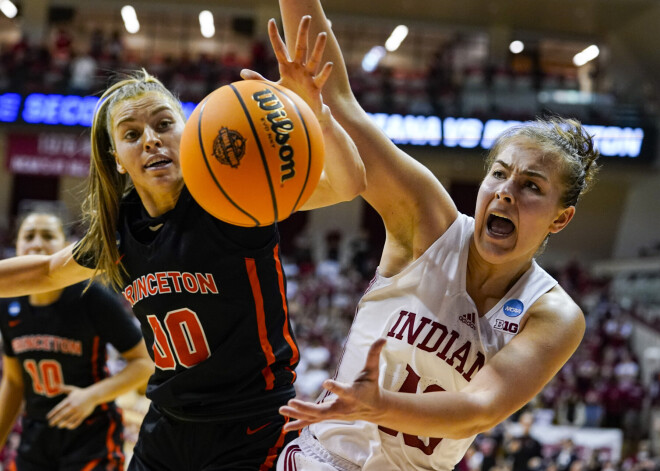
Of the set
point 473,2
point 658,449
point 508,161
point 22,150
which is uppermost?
point 473,2

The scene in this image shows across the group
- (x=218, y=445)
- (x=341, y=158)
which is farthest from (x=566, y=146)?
(x=218, y=445)

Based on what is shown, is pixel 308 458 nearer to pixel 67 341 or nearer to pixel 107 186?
pixel 107 186

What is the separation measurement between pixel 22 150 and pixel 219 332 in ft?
59.0

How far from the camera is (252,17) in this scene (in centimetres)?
2253

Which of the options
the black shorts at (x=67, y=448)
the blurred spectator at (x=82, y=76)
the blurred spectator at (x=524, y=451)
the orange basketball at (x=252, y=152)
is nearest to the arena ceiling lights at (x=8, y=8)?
the blurred spectator at (x=82, y=76)

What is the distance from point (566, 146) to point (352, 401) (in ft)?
3.41

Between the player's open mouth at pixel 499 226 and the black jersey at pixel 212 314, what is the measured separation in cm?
64

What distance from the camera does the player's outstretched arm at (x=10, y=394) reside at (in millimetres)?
4105

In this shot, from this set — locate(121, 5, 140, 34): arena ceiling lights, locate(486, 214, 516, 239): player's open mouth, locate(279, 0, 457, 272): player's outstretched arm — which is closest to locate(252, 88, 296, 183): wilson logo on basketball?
locate(279, 0, 457, 272): player's outstretched arm

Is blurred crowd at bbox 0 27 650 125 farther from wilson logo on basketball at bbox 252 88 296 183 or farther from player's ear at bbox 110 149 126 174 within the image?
wilson logo on basketball at bbox 252 88 296 183

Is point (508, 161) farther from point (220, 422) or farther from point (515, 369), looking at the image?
point (220, 422)

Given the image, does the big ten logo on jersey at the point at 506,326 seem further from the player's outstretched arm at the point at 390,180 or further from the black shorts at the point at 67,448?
the black shorts at the point at 67,448

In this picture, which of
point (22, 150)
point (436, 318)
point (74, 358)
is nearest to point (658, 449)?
point (74, 358)

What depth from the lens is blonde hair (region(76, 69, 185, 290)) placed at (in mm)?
2646
